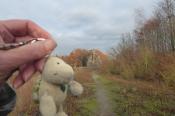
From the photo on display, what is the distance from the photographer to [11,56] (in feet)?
3.11

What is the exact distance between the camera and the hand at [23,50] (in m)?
0.96

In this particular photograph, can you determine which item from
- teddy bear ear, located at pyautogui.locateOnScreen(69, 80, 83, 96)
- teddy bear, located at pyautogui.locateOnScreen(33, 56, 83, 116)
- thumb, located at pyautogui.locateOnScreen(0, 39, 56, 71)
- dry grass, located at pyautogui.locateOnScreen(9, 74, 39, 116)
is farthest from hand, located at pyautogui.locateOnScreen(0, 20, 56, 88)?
dry grass, located at pyautogui.locateOnScreen(9, 74, 39, 116)

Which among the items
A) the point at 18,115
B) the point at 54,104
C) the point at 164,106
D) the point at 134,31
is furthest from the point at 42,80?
the point at 134,31

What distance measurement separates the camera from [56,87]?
275cm

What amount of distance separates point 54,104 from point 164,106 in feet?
24.1

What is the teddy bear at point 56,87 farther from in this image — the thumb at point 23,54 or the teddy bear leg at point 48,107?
the thumb at point 23,54

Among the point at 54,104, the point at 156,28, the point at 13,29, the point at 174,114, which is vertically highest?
the point at 156,28

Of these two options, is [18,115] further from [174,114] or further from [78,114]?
[174,114]

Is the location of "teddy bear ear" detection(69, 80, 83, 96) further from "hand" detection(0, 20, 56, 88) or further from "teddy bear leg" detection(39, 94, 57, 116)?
"hand" detection(0, 20, 56, 88)

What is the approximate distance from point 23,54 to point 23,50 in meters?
0.01

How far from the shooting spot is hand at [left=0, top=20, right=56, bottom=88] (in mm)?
958

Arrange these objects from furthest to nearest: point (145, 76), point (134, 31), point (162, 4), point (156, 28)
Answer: point (134, 31) < point (156, 28) < point (162, 4) < point (145, 76)

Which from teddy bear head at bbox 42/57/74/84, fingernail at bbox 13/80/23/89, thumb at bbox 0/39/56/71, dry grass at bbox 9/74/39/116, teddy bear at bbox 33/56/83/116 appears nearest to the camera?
thumb at bbox 0/39/56/71

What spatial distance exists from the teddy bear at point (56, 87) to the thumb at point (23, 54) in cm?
114
